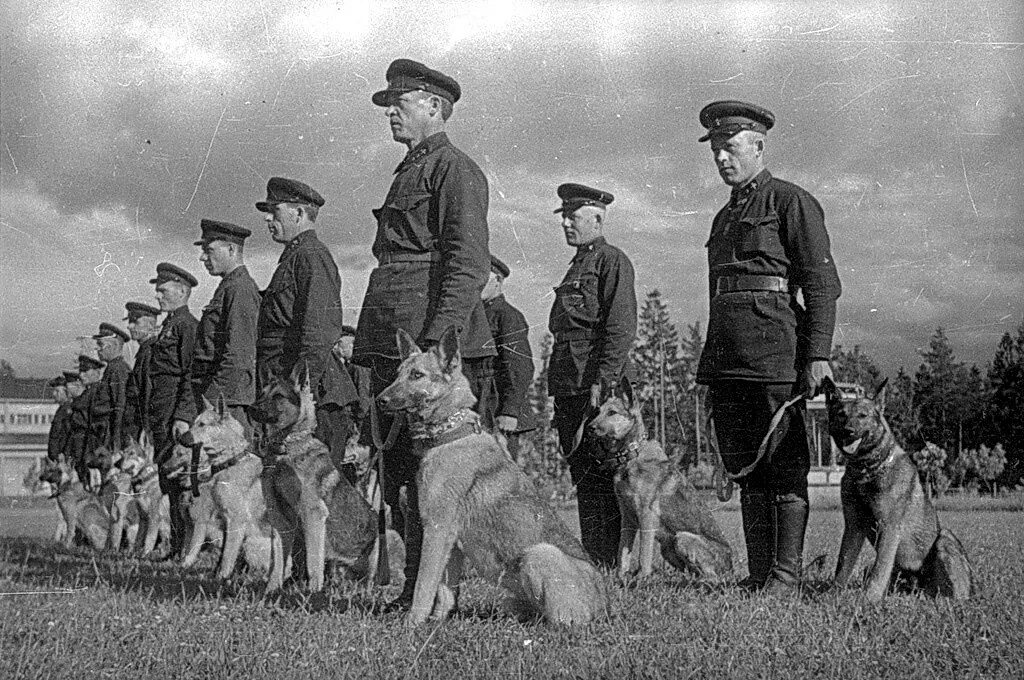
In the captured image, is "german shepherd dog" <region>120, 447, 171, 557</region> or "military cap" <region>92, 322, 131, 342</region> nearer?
"german shepherd dog" <region>120, 447, 171, 557</region>

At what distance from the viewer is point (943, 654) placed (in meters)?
3.63

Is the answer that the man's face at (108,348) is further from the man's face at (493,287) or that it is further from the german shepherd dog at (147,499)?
the man's face at (493,287)

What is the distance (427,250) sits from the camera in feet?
15.5

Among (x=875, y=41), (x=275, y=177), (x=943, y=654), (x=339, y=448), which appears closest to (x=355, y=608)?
(x=339, y=448)

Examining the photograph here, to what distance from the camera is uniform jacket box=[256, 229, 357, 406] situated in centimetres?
610

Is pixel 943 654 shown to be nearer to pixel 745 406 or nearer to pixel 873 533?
pixel 873 533

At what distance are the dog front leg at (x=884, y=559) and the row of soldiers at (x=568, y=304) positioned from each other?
43cm

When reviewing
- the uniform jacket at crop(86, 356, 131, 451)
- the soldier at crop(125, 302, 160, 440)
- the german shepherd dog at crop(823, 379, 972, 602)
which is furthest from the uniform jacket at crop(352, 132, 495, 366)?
the uniform jacket at crop(86, 356, 131, 451)

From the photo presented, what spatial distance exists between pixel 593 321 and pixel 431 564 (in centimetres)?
280

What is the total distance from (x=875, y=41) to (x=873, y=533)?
9.09 ft

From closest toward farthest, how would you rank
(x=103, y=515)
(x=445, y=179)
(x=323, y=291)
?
(x=445, y=179), (x=323, y=291), (x=103, y=515)

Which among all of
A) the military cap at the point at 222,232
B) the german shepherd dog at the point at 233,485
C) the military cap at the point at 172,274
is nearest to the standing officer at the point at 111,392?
the military cap at the point at 172,274

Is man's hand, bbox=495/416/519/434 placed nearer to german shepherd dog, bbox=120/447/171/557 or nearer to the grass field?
the grass field

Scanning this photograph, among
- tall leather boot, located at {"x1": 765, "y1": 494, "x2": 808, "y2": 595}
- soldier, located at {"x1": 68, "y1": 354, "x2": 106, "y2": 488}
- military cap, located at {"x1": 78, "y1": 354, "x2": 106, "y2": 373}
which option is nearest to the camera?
tall leather boot, located at {"x1": 765, "y1": 494, "x2": 808, "y2": 595}
